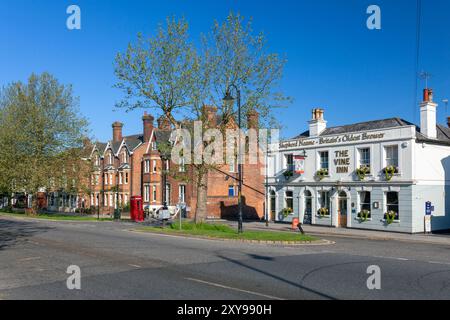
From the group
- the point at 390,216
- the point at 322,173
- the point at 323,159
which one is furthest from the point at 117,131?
the point at 390,216

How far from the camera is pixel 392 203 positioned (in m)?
34.4

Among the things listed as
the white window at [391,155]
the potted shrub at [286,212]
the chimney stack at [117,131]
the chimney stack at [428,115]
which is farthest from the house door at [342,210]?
the chimney stack at [117,131]

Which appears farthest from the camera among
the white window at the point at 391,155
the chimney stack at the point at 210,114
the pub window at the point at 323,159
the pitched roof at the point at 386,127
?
the pub window at the point at 323,159

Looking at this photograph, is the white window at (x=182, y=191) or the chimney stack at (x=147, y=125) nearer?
the white window at (x=182, y=191)

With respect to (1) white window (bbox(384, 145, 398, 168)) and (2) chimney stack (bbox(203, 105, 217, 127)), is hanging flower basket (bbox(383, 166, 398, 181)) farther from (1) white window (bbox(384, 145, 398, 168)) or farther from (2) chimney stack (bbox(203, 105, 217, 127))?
(2) chimney stack (bbox(203, 105, 217, 127))

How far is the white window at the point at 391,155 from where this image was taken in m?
34.5

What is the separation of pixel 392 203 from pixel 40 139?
3623 centimetres

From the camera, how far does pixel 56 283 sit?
1193 cm

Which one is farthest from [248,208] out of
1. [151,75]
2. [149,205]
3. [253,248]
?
[253,248]

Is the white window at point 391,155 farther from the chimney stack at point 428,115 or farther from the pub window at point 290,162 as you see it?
the pub window at point 290,162

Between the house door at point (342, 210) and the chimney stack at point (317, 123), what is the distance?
610cm

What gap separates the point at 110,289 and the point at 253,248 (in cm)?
1058
